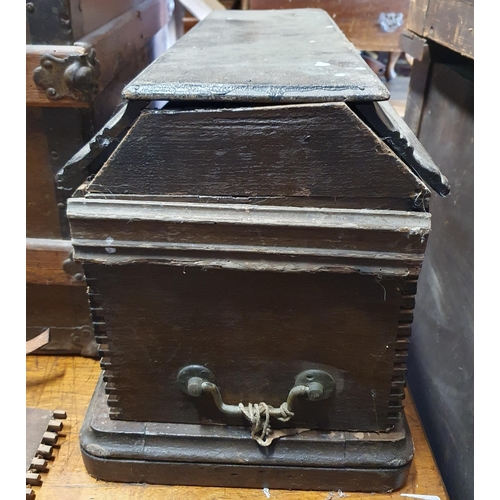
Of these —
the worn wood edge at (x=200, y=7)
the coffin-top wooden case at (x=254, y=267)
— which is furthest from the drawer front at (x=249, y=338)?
the worn wood edge at (x=200, y=7)

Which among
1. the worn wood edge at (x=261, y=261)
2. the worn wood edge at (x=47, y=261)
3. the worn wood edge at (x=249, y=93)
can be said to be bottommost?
the worn wood edge at (x=47, y=261)

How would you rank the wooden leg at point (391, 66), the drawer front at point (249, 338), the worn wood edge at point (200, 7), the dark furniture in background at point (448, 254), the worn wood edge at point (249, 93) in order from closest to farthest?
the worn wood edge at point (249, 93), the drawer front at point (249, 338), the dark furniture in background at point (448, 254), the worn wood edge at point (200, 7), the wooden leg at point (391, 66)

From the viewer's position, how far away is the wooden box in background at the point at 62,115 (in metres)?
0.82

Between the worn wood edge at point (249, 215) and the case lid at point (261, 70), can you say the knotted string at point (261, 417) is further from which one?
the case lid at point (261, 70)

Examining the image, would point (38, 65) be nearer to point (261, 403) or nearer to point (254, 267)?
point (254, 267)

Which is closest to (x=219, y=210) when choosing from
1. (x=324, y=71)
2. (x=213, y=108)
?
(x=213, y=108)

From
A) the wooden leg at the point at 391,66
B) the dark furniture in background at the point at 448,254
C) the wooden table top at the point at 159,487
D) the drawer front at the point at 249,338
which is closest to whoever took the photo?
the drawer front at the point at 249,338

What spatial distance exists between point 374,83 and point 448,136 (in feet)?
1.72

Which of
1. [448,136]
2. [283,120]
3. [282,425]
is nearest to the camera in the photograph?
[283,120]

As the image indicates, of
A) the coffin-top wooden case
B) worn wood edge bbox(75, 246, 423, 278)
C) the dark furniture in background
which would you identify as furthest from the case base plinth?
worn wood edge bbox(75, 246, 423, 278)

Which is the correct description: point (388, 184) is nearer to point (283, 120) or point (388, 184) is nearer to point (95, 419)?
point (283, 120)

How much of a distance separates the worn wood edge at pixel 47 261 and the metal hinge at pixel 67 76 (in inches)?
11.2

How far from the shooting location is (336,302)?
0.67 m

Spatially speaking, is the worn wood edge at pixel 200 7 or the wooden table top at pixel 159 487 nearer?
the wooden table top at pixel 159 487
